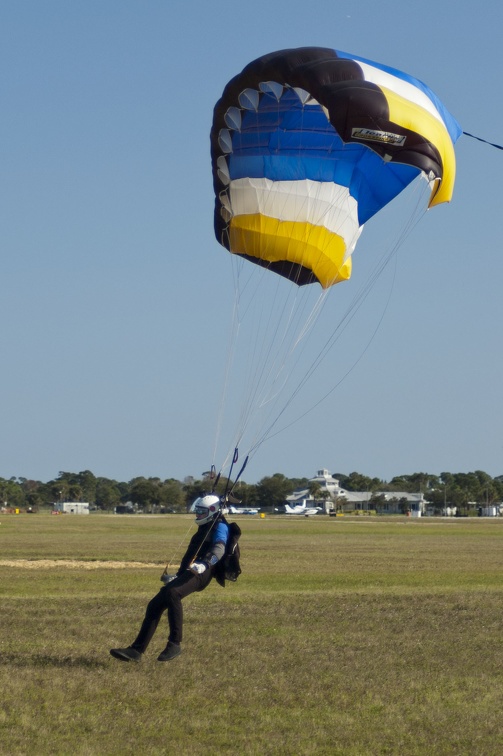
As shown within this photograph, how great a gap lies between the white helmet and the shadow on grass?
1.68 m

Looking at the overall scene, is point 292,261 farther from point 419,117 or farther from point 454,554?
point 454,554

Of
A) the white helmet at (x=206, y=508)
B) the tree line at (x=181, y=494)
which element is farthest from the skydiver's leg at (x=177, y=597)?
the tree line at (x=181, y=494)

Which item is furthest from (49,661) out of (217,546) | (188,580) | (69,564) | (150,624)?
(69,564)

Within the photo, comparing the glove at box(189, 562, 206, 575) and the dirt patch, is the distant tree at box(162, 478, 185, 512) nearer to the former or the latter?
the dirt patch

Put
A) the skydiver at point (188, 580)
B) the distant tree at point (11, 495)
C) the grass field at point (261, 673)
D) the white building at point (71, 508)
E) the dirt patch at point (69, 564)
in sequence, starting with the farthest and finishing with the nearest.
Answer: the distant tree at point (11, 495), the white building at point (71, 508), the dirt patch at point (69, 564), the skydiver at point (188, 580), the grass field at point (261, 673)

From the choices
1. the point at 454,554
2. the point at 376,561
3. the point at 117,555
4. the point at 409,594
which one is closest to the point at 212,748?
the point at 409,594

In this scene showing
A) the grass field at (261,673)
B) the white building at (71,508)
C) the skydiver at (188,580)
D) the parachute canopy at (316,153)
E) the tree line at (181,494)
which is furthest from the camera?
the tree line at (181,494)

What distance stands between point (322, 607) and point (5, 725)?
7.64 metres

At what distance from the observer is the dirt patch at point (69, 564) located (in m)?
23.3

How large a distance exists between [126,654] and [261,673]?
1264mm

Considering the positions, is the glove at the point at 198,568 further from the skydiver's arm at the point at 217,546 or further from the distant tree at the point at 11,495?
the distant tree at the point at 11,495

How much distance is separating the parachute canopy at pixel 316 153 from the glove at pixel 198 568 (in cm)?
473

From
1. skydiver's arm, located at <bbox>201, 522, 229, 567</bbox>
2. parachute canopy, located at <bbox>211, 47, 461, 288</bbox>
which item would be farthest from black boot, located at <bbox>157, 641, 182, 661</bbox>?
parachute canopy, located at <bbox>211, 47, 461, 288</bbox>

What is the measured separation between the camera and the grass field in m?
7.04
